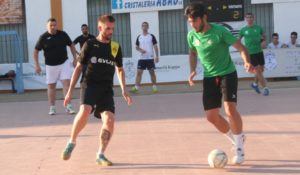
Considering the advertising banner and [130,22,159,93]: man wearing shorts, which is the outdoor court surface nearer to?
[130,22,159,93]: man wearing shorts

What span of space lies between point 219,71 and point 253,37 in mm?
7889

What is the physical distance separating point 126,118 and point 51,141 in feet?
8.62

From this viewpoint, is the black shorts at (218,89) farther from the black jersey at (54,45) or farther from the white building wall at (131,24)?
the white building wall at (131,24)

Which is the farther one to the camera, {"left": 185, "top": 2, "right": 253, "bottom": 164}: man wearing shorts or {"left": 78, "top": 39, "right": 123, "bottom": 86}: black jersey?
{"left": 78, "top": 39, "right": 123, "bottom": 86}: black jersey

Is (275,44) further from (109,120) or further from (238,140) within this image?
(109,120)

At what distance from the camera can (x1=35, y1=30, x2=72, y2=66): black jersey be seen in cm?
1316

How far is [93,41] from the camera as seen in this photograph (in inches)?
320

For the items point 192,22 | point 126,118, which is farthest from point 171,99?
point 192,22

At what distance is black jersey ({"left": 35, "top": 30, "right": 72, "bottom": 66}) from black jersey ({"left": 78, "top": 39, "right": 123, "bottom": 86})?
5.15 metres

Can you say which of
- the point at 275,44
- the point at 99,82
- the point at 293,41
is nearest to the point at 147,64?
the point at 275,44

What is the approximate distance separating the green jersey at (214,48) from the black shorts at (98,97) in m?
1.19

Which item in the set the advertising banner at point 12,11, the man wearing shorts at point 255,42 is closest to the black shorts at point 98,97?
the man wearing shorts at point 255,42

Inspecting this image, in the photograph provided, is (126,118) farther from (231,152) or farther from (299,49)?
(299,49)

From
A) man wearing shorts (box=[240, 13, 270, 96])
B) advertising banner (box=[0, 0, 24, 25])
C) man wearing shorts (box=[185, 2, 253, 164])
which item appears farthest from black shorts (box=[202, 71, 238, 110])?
advertising banner (box=[0, 0, 24, 25])
